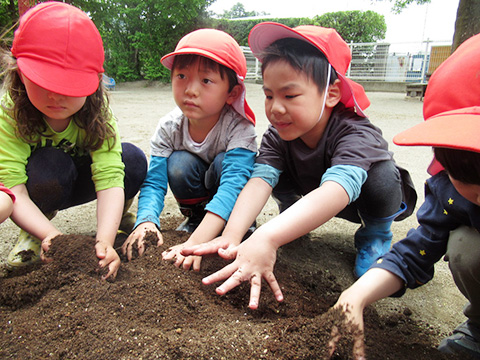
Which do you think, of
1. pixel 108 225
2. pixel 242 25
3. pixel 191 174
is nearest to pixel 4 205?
pixel 108 225

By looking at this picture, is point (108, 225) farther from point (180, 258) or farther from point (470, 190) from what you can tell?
point (470, 190)

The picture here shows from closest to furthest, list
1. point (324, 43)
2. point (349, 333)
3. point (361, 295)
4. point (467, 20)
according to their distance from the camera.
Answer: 1. point (349, 333)
2. point (361, 295)
3. point (324, 43)
4. point (467, 20)

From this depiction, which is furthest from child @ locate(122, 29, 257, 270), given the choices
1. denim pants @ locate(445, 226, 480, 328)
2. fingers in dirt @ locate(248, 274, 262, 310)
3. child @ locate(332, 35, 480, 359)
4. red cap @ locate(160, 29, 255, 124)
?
denim pants @ locate(445, 226, 480, 328)

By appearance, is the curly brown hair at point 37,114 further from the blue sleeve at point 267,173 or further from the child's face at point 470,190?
the child's face at point 470,190

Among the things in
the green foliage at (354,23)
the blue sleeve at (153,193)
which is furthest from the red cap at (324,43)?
the green foliage at (354,23)

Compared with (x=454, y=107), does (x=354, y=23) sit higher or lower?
lower

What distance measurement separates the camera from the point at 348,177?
159cm

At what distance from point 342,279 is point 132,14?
16.1 meters

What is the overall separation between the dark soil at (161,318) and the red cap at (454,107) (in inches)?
24.1

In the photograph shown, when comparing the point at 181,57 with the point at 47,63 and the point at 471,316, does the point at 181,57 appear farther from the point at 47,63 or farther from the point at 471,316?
the point at 471,316

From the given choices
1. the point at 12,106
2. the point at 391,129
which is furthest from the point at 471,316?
the point at 391,129

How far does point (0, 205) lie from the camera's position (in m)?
1.44

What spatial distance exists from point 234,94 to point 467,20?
5.28 m

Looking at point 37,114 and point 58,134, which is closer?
point 37,114
